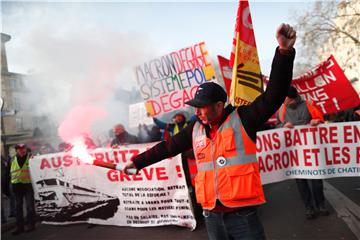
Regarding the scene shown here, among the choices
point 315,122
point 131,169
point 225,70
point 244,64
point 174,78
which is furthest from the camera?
point 174,78

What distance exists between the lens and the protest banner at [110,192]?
555 centimetres

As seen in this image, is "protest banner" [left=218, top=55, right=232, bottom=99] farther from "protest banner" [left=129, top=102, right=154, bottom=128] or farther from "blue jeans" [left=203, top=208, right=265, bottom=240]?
"protest banner" [left=129, top=102, right=154, bottom=128]

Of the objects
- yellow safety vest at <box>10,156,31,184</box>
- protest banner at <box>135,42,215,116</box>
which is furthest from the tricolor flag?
yellow safety vest at <box>10,156,31,184</box>

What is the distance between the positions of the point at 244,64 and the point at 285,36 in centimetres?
223

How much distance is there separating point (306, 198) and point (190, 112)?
7061 mm

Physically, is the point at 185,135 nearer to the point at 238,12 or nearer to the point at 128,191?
the point at 238,12

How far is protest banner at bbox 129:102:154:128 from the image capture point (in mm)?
13477

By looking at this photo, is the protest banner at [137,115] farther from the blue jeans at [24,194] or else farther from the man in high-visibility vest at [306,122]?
the man in high-visibility vest at [306,122]

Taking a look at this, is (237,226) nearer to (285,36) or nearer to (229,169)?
(229,169)

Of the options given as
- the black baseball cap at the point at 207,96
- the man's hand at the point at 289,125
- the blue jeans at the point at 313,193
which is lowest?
the blue jeans at the point at 313,193

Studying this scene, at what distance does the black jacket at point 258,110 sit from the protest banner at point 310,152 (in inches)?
127

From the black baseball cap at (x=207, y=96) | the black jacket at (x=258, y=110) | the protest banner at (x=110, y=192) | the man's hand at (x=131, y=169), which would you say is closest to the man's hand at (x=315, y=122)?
the protest banner at (x=110, y=192)

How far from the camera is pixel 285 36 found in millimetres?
2096

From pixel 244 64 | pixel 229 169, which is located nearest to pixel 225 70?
pixel 244 64
